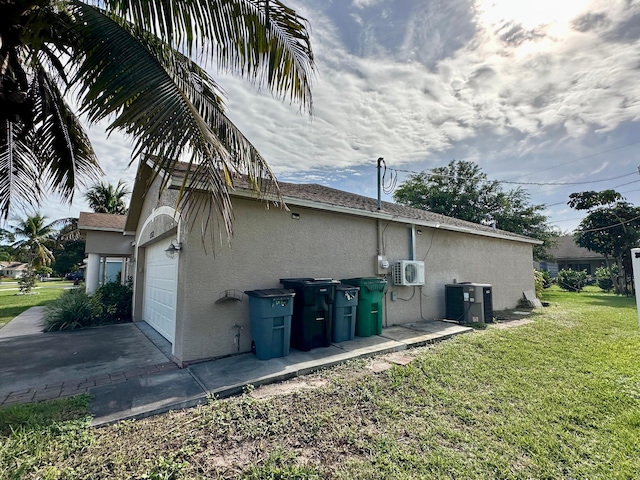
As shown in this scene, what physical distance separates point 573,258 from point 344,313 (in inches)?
1506

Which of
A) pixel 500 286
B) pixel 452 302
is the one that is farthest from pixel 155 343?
pixel 500 286

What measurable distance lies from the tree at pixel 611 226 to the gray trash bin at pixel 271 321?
86.4 ft

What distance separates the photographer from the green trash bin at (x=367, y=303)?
7.09m

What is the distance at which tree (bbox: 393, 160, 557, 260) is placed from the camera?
78.2 ft

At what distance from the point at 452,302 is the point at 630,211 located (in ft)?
69.6

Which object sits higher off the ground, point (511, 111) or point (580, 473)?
point (511, 111)

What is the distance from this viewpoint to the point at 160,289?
817cm

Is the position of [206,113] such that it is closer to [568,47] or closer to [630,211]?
[568,47]

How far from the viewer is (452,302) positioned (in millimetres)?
9500

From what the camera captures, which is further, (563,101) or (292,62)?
(563,101)

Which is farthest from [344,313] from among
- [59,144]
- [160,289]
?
[59,144]

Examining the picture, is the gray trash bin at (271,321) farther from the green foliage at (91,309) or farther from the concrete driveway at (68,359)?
the green foliage at (91,309)

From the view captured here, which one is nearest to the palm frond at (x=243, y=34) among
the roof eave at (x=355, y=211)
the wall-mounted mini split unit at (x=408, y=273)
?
the roof eave at (x=355, y=211)

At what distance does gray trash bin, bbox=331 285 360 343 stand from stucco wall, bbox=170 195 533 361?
0.80 m
